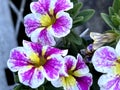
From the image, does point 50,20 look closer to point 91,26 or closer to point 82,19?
point 82,19

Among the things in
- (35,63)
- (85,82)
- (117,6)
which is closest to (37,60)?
(35,63)

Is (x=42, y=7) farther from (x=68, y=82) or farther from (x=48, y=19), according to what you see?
(x=68, y=82)

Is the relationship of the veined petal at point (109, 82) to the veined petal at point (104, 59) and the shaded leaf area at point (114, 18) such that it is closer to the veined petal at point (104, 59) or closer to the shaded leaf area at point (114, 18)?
the veined petal at point (104, 59)

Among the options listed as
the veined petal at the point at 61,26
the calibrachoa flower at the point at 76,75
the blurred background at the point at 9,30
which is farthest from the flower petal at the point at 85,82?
the blurred background at the point at 9,30

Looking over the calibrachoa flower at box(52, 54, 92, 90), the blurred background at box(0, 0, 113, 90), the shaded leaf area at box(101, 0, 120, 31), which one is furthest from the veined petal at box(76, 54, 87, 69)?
the blurred background at box(0, 0, 113, 90)

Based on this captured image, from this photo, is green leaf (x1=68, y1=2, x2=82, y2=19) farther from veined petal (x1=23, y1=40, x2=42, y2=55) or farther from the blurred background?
the blurred background
